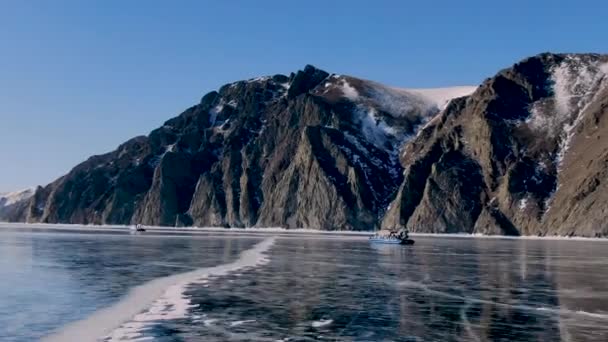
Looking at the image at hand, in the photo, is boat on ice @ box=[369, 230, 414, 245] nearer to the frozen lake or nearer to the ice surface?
the frozen lake

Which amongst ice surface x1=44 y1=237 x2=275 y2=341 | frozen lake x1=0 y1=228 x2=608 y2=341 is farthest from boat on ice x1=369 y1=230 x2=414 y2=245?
ice surface x1=44 y1=237 x2=275 y2=341

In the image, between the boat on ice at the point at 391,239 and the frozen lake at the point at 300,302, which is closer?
the frozen lake at the point at 300,302

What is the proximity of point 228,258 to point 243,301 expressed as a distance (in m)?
36.1

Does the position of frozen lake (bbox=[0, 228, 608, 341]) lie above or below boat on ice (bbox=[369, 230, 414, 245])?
below

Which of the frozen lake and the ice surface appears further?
the frozen lake

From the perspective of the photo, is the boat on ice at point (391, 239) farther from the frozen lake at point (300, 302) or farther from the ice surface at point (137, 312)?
the ice surface at point (137, 312)

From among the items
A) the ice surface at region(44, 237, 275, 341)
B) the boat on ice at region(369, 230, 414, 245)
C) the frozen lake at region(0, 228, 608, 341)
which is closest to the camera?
the ice surface at region(44, 237, 275, 341)

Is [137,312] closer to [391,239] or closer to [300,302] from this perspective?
[300,302]

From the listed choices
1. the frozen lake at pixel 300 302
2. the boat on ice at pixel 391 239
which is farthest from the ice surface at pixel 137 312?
the boat on ice at pixel 391 239

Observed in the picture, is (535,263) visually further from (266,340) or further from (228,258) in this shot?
(266,340)

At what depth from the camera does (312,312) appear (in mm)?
35875

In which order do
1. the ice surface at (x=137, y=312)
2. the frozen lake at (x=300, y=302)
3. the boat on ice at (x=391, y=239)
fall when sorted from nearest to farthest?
the ice surface at (x=137, y=312), the frozen lake at (x=300, y=302), the boat on ice at (x=391, y=239)

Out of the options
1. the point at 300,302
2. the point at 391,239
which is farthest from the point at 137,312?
the point at 391,239

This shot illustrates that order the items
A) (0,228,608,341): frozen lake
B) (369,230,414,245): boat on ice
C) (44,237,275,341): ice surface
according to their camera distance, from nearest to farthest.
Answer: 1. (44,237,275,341): ice surface
2. (0,228,608,341): frozen lake
3. (369,230,414,245): boat on ice
